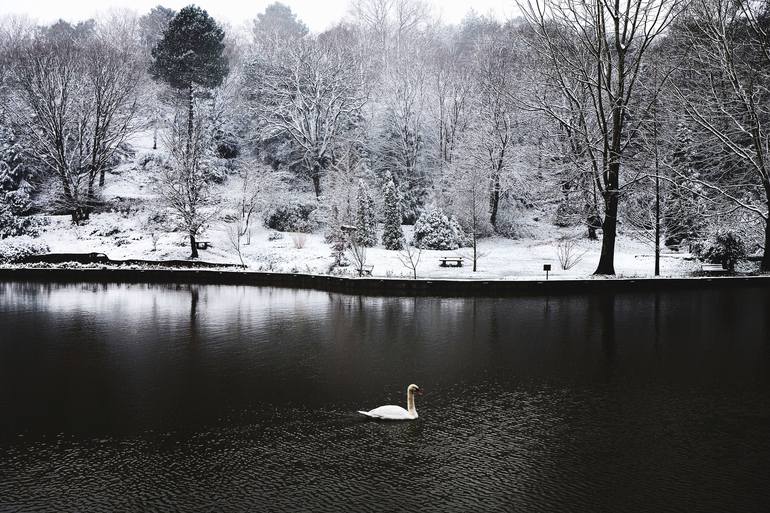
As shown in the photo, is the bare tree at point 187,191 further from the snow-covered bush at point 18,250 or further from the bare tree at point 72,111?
the bare tree at point 72,111

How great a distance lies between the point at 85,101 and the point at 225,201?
38.7 ft

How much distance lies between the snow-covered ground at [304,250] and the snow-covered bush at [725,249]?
1.04 meters

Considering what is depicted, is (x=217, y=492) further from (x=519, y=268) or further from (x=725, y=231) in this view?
(x=725, y=231)

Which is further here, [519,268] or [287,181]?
[287,181]

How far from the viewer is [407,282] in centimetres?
2388

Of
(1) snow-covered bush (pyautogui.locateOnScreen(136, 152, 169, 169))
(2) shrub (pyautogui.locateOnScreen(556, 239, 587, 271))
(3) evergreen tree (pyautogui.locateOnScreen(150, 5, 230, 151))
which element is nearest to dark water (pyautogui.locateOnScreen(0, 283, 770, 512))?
(2) shrub (pyautogui.locateOnScreen(556, 239, 587, 271))

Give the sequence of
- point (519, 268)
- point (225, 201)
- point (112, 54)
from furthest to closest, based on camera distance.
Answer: point (112, 54), point (225, 201), point (519, 268)

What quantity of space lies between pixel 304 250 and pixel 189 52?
20383 mm

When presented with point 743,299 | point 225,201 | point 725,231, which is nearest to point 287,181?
point 225,201

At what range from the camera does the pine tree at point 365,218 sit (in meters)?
34.1

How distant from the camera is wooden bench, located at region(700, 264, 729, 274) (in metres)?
26.9

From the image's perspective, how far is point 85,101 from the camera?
4125cm

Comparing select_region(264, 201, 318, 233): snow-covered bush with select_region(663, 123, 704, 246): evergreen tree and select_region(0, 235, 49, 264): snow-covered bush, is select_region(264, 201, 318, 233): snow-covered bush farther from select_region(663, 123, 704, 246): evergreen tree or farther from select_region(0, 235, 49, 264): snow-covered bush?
select_region(663, 123, 704, 246): evergreen tree

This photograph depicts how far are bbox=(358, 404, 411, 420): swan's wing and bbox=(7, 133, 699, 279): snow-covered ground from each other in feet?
58.8
